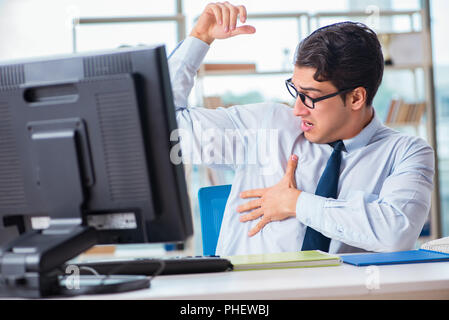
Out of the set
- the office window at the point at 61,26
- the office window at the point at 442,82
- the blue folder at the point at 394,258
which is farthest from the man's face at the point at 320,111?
the office window at the point at 442,82

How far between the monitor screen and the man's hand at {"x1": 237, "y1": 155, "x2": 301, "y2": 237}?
1.97 feet

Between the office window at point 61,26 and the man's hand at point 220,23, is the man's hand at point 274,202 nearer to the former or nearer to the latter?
the man's hand at point 220,23

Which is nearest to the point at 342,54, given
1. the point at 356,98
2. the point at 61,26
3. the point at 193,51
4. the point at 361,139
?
the point at 356,98

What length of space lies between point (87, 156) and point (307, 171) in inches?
37.5

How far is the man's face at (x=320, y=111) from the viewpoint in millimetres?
1828

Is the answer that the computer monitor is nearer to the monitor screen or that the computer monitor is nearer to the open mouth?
the monitor screen

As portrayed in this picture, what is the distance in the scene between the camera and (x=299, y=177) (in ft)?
6.15

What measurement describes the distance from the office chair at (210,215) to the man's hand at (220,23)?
1.79ft

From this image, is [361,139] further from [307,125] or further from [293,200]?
[293,200]

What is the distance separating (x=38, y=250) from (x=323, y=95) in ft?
3.65

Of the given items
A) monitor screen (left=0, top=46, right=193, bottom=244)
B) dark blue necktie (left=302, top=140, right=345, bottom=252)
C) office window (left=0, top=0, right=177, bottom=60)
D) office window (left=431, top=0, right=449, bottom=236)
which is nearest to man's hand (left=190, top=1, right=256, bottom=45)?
dark blue necktie (left=302, top=140, right=345, bottom=252)

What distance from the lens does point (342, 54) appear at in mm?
1842

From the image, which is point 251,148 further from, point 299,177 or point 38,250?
point 38,250

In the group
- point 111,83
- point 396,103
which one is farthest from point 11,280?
point 396,103
